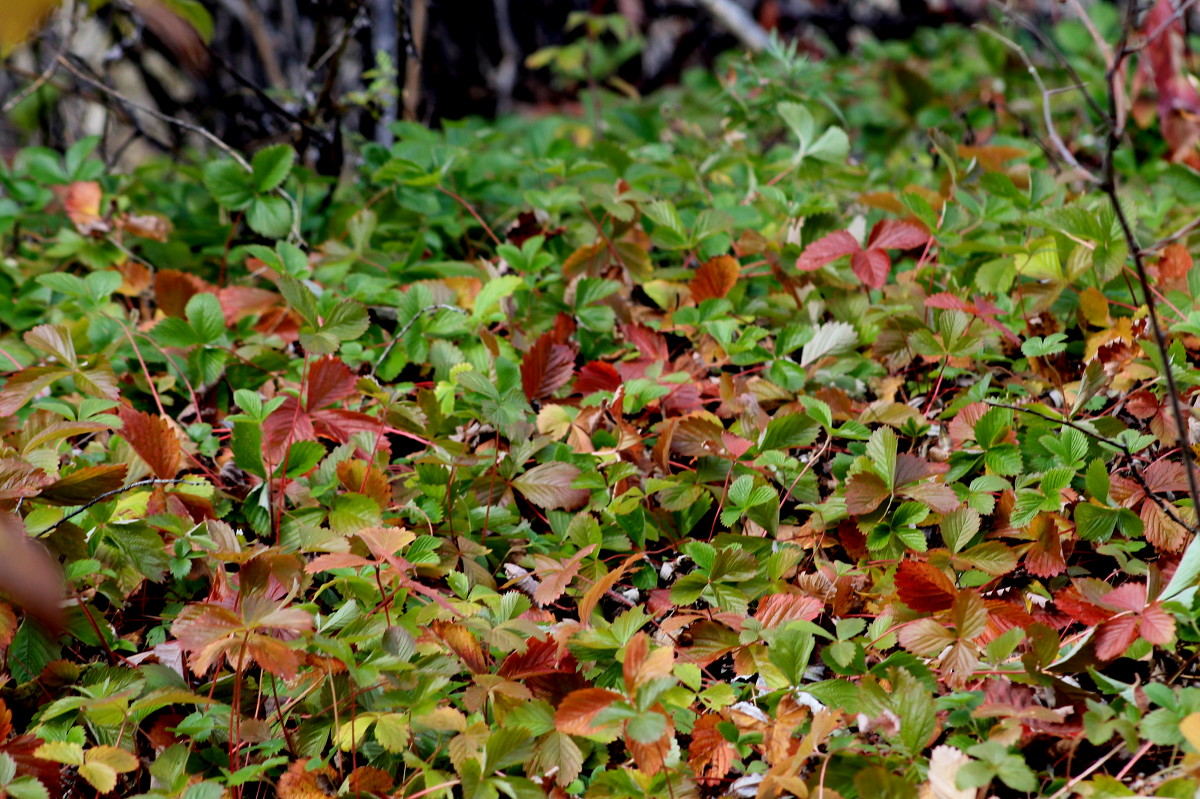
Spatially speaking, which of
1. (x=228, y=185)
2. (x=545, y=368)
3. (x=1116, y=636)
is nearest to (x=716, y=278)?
(x=545, y=368)

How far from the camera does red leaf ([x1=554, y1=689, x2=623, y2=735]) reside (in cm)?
105

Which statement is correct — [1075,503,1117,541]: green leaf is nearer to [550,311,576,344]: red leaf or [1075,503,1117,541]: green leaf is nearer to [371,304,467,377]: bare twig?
[550,311,576,344]: red leaf

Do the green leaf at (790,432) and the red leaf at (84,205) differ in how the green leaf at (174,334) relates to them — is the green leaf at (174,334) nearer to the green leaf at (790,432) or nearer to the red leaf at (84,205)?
the red leaf at (84,205)

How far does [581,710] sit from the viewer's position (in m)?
1.06

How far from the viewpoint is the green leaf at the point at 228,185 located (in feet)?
6.63

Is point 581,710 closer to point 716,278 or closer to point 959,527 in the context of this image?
point 959,527

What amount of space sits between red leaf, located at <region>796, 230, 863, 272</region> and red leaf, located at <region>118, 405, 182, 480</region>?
1140 mm

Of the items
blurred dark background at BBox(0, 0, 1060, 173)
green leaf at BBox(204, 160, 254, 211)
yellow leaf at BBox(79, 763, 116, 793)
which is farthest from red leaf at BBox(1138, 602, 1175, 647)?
blurred dark background at BBox(0, 0, 1060, 173)

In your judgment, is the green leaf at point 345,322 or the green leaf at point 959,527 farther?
the green leaf at point 345,322

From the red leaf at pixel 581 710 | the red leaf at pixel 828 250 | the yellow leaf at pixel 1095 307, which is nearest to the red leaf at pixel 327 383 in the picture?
the red leaf at pixel 581 710

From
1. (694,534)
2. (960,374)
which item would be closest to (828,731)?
(694,534)

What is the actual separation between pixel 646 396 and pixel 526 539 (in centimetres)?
31

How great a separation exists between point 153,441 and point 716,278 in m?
1.05

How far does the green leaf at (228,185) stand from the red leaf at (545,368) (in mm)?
863
